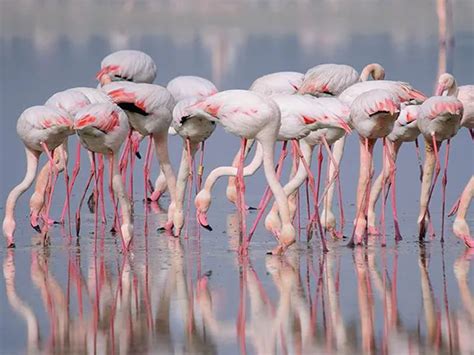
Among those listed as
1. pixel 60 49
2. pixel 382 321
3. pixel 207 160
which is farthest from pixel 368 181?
pixel 60 49

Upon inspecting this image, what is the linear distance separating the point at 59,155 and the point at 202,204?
1516 millimetres

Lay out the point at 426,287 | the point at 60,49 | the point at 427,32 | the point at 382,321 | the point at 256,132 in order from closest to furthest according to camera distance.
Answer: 1. the point at 382,321
2. the point at 426,287
3. the point at 256,132
4. the point at 60,49
5. the point at 427,32

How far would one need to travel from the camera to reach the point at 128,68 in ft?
42.2

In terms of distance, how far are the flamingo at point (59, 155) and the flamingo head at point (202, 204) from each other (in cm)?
92

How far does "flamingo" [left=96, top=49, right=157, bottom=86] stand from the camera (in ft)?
42.1

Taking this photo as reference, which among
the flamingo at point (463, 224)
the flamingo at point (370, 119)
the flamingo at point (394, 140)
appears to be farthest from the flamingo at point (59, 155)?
the flamingo at point (463, 224)

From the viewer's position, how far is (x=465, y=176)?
1391cm

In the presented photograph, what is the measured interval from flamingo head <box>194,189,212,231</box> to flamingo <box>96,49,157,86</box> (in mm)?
1911

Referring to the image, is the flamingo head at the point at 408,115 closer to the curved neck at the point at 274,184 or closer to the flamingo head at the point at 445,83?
the flamingo head at the point at 445,83

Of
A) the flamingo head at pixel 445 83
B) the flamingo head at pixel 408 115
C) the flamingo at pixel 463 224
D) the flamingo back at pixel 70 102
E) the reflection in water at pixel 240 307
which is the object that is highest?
the flamingo head at pixel 445 83

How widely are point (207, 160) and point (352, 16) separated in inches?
782

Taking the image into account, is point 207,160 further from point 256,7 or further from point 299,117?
point 256,7

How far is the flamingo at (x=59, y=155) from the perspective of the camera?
11.3 m

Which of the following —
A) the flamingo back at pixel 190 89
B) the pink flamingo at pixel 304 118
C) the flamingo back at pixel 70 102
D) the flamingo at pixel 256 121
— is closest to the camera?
the flamingo at pixel 256 121
